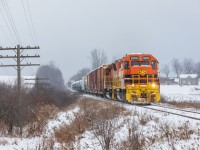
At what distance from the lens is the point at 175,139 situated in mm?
9398

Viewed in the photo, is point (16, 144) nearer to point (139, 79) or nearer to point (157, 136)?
point (157, 136)

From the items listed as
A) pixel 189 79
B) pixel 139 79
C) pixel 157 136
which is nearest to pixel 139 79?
pixel 139 79

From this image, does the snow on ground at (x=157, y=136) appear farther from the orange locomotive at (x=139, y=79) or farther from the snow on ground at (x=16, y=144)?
the orange locomotive at (x=139, y=79)

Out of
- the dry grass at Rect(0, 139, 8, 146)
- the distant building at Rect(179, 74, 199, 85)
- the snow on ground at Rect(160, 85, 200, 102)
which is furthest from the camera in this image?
the distant building at Rect(179, 74, 199, 85)

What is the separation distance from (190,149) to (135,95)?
564 inches

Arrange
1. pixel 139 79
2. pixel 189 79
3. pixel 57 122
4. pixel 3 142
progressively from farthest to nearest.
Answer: pixel 189 79
pixel 139 79
pixel 57 122
pixel 3 142

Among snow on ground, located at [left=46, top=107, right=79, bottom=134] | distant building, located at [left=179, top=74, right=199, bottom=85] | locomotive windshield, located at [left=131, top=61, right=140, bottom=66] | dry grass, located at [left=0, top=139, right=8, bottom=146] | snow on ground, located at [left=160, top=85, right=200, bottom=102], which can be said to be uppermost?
distant building, located at [left=179, top=74, right=199, bottom=85]

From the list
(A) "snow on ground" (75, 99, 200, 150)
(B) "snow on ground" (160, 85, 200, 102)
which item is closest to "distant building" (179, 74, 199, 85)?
(B) "snow on ground" (160, 85, 200, 102)

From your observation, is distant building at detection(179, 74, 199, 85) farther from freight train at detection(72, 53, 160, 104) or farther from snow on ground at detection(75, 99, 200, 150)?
snow on ground at detection(75, 99, 200, 150)

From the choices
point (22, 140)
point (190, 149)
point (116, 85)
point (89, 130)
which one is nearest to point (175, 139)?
point (190, 149)

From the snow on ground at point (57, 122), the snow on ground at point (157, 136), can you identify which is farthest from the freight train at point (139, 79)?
the snow on ground at point (157, 136)

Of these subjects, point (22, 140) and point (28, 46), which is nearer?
point (22, 140)

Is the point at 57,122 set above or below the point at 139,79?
below

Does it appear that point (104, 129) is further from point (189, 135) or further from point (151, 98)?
point (151, 98)
